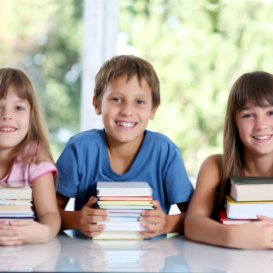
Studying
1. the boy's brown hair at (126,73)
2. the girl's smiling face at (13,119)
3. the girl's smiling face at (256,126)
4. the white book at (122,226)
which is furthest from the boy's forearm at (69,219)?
the girl's smiling face at (256,126)

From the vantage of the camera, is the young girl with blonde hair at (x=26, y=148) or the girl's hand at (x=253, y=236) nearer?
the girl's hand at (x=253, y=236)

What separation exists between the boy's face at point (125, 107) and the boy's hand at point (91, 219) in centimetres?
26

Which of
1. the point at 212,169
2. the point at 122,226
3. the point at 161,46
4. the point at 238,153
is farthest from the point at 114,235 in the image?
the point at 161,46

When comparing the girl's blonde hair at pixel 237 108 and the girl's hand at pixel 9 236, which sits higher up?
the girl's blonde hair at pixel 237 108

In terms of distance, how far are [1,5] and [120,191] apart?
194 cm

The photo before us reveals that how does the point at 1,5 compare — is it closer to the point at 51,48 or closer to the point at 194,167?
the point at 51,48

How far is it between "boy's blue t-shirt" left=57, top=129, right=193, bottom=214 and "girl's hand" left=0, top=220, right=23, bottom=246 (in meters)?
0.28

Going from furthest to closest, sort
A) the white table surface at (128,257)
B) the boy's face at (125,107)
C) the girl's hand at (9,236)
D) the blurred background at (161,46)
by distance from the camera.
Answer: the blurred background at (161,46)
the boy's face at (125,107)
the girl's hand at (9,236)
the white table surface at (128,257)

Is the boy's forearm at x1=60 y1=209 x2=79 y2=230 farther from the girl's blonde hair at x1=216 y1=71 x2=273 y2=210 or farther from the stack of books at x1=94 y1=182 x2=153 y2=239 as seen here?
the girl's blonde hair at x1=216 y1=71 x2=273 y2=210

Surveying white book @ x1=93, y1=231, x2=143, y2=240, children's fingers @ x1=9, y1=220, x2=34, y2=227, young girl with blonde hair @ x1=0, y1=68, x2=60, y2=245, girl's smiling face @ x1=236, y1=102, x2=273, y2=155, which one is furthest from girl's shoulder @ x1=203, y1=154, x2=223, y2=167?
children's fingers @ x1=9, y1=220, x2=34, y2=227

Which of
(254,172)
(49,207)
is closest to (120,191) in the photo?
(49,207)

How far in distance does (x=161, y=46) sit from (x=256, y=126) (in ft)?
5.23

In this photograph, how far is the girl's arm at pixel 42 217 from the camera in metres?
1.43

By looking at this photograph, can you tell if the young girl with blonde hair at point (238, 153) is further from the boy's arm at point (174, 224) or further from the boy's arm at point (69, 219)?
the boy's arm at point (69, 219)
